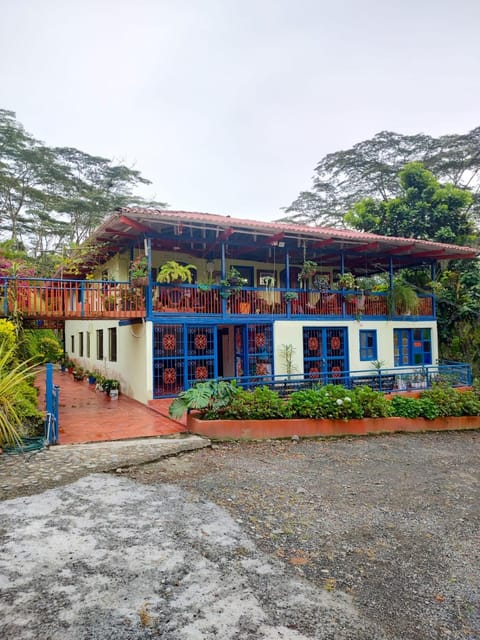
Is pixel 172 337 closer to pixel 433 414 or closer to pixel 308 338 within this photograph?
pixel 308 338

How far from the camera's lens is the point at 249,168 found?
3409 cm

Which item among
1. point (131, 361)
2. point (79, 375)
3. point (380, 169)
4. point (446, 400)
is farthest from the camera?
point (380, 169)

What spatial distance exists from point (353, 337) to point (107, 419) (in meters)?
8.72

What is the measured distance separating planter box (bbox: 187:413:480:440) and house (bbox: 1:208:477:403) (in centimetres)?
167

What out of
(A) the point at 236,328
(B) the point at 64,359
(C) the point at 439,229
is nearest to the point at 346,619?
(A) the point at 236,328

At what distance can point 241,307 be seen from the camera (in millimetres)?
12438

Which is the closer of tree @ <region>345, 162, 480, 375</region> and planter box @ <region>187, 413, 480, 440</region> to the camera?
planter box @ <region>187, 413, 480, 440</region>

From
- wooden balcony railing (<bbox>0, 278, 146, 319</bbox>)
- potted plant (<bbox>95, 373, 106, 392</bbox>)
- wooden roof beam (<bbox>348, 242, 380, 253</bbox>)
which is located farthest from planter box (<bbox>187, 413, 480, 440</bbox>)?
potted plant (<bbox>95, 373, 106, 392</bbox>)

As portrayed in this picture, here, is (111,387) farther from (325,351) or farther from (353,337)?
(353,337)

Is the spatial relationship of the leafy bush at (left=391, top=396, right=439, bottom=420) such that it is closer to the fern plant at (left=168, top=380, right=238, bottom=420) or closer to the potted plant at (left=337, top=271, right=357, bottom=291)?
the fern plant at (left=168, top=380, right=238, bottom=420)

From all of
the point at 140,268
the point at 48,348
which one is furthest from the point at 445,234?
the point at 48,348

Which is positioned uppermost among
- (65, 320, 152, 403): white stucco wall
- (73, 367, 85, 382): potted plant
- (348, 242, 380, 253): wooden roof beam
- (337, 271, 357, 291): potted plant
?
(348, 242, 380, 253): wooden roof beam

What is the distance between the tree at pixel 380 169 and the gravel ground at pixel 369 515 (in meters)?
21.4

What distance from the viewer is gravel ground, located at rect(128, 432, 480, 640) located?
3.04 metres
